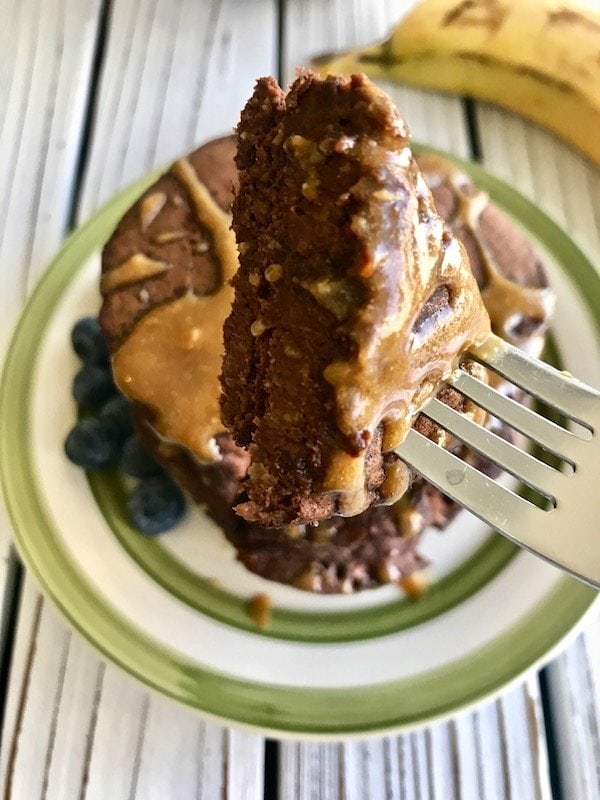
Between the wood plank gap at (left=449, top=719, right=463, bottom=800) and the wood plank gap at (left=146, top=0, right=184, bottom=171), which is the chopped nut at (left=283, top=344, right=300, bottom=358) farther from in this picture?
the wood plank gap at (left=146, top=0, right=184, bottom=171)

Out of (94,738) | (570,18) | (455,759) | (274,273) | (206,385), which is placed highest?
(570,18)

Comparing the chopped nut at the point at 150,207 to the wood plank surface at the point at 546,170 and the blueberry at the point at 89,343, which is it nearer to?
the blueberry at the point at 89,343

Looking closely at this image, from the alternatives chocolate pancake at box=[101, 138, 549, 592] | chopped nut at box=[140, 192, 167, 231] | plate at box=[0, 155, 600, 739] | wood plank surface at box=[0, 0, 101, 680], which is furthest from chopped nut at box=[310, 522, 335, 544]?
wood plank surface at box=[0, 0, 101, 680]

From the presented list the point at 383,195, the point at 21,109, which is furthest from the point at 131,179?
the point at 383,195

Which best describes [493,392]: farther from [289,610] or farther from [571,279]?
[571,279]

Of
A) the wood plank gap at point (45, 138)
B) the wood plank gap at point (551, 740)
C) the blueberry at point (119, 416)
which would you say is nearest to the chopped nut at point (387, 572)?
the wood plank gap at point (551, 740)

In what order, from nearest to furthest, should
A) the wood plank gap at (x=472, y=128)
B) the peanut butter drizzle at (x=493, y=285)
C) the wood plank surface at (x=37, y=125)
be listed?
the peanut butter drizzle at (x=493, y=285)
the wood plank surface at (x=37, y=125)
the wood plank gap at (x=472, y=128)

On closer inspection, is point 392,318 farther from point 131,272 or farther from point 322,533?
point 131,272
